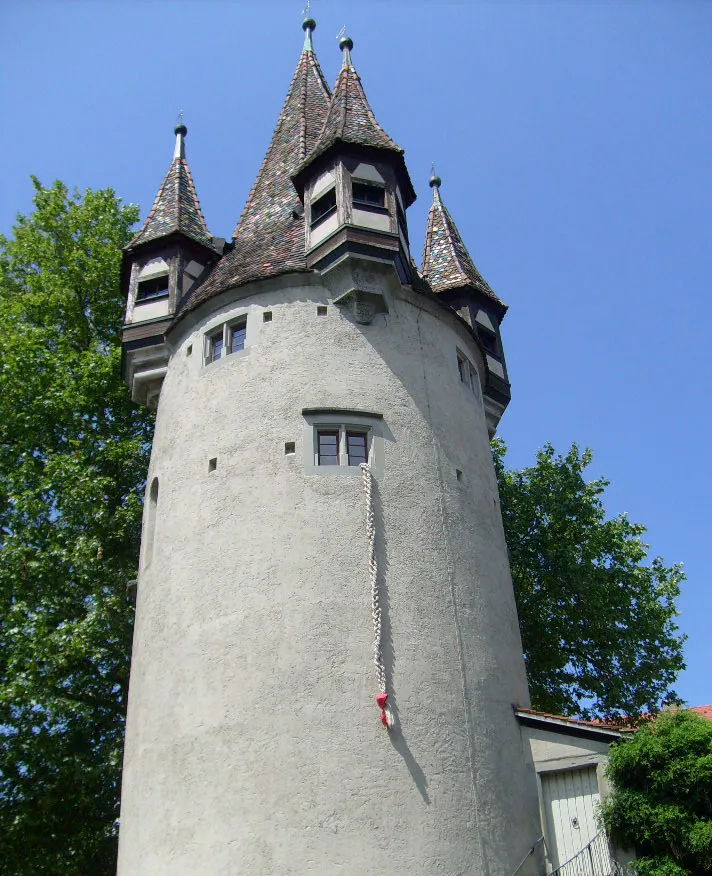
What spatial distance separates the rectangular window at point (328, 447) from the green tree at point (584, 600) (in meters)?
11.3

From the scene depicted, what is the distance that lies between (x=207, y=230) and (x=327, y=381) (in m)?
6.95

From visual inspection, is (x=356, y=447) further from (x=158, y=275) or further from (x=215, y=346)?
(x=158, y=275)

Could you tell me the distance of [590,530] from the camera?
25.5 m

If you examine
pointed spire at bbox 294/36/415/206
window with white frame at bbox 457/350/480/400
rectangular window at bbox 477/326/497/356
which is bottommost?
window with white frame at bbox 457/350/480/400

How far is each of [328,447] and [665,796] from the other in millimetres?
7363

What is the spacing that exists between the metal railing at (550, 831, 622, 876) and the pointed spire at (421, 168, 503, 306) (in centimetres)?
1261

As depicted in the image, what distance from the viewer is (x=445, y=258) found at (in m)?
22.5

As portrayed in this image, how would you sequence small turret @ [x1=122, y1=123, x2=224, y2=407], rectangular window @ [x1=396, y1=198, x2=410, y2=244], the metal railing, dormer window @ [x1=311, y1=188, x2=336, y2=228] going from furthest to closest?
small turret @ [x1=122, y1=123, x2=224, y2=407]
rectangular window @ [x1=396, y1=198, x2=410, y2=244]
dormer window @ [x1=311, y1=188, x2=336, y2=228]
the metal railing

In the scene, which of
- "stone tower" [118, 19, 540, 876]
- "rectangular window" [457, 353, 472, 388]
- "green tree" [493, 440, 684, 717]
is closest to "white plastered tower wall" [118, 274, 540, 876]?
"stone tower" [118, 19, 540, 876]

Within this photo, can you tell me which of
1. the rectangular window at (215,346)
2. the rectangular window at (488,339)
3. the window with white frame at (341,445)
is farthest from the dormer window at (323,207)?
the rectangular window at (488,339)

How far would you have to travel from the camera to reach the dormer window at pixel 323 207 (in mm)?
17641

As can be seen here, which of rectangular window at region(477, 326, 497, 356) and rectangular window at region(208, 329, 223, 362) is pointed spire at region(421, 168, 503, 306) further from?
rectangular window at region(208, 329, 223, 362)

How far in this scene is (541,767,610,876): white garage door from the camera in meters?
13.6

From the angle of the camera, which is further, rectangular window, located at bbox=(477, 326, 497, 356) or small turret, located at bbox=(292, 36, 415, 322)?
rectangular window, located at bbox=(477, 326, 497, 356)
